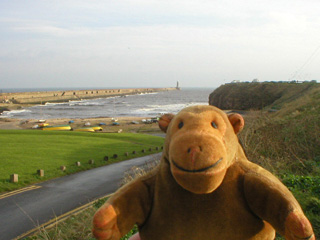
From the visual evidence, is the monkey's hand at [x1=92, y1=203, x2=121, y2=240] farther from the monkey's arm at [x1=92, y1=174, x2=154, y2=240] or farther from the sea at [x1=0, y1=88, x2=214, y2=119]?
the sea at [x1=0, y1=88, x2=214, y2=119]

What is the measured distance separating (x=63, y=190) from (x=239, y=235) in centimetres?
923

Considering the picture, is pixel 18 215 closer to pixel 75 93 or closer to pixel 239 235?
pixel 239 235

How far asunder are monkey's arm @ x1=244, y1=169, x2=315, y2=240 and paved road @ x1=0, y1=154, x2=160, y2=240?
5.88 meters

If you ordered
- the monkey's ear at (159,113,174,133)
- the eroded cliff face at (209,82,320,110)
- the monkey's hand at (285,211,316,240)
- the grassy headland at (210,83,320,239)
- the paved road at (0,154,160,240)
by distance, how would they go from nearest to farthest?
the monkey's hand at (285,211,316,240) → the monkey's ear at (159,113,174,133) → the grassy headland at (210,83,320,239) → the paved road at (0,154,160,240) → the eroded cliff face at (209,82,320,110)

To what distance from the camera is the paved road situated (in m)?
7.73

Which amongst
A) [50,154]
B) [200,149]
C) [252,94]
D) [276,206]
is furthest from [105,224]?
[252,94]

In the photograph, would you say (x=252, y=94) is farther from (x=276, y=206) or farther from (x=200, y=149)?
(x=200, y=149)

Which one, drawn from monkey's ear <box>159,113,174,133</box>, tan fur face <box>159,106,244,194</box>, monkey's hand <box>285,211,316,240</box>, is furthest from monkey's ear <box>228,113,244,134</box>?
monkey's hand <box>285,211,316,240</box>

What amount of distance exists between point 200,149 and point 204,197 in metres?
0.51

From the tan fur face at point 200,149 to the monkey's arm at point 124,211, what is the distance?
0.51m

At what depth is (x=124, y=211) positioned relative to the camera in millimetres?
2459

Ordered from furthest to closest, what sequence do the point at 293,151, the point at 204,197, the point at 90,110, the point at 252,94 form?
the point at 90,110, the point at 252,94, the point at 293,151, the point at 204,197

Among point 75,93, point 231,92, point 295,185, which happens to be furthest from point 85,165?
point 75,93

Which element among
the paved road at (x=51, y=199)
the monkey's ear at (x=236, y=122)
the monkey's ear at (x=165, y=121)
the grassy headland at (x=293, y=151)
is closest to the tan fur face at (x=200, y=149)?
the monkey's ear at (x=236, y=122)
